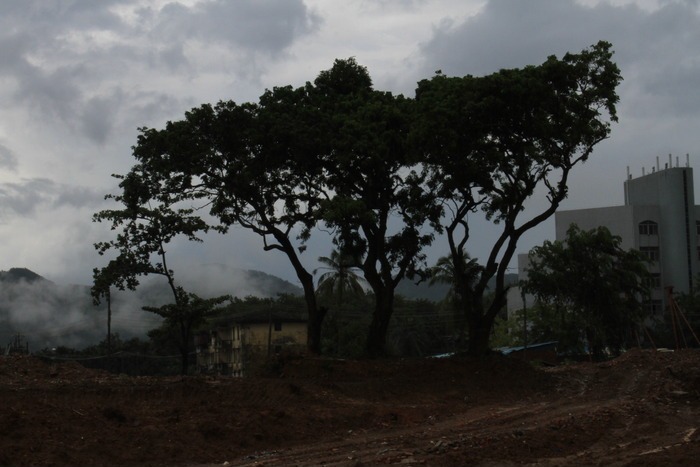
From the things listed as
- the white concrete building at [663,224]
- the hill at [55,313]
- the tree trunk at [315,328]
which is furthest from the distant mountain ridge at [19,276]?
the tree trunk at [315,328]

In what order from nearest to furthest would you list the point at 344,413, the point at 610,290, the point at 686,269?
the point at 344,413 → the point at 610,290 → the point at 686,269

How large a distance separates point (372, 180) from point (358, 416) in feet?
39.5

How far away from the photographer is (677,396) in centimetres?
2155

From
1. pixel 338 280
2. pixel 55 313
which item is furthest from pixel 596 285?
pixel 55 313

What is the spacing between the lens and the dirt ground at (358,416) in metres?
13.7

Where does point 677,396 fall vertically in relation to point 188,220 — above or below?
below

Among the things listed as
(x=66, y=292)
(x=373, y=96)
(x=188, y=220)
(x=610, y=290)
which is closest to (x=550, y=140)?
(x=373, y=96)

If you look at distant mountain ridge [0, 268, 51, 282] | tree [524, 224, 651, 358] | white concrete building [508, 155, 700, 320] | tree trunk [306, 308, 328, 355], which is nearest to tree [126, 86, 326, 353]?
tree trunk [306, 308, 328, 355]

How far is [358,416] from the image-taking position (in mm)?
18234

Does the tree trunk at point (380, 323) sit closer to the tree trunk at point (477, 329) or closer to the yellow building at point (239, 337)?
the tree trunk at point (477, 329)

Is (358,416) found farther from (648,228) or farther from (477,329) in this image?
(648,228)

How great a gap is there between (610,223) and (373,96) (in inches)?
1796

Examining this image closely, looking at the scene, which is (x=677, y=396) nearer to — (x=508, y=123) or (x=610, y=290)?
(x=508, y=123)

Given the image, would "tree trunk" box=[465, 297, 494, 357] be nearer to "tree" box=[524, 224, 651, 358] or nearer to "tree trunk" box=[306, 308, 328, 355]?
"tree trunk" box=[306, 308, 328, 355]
